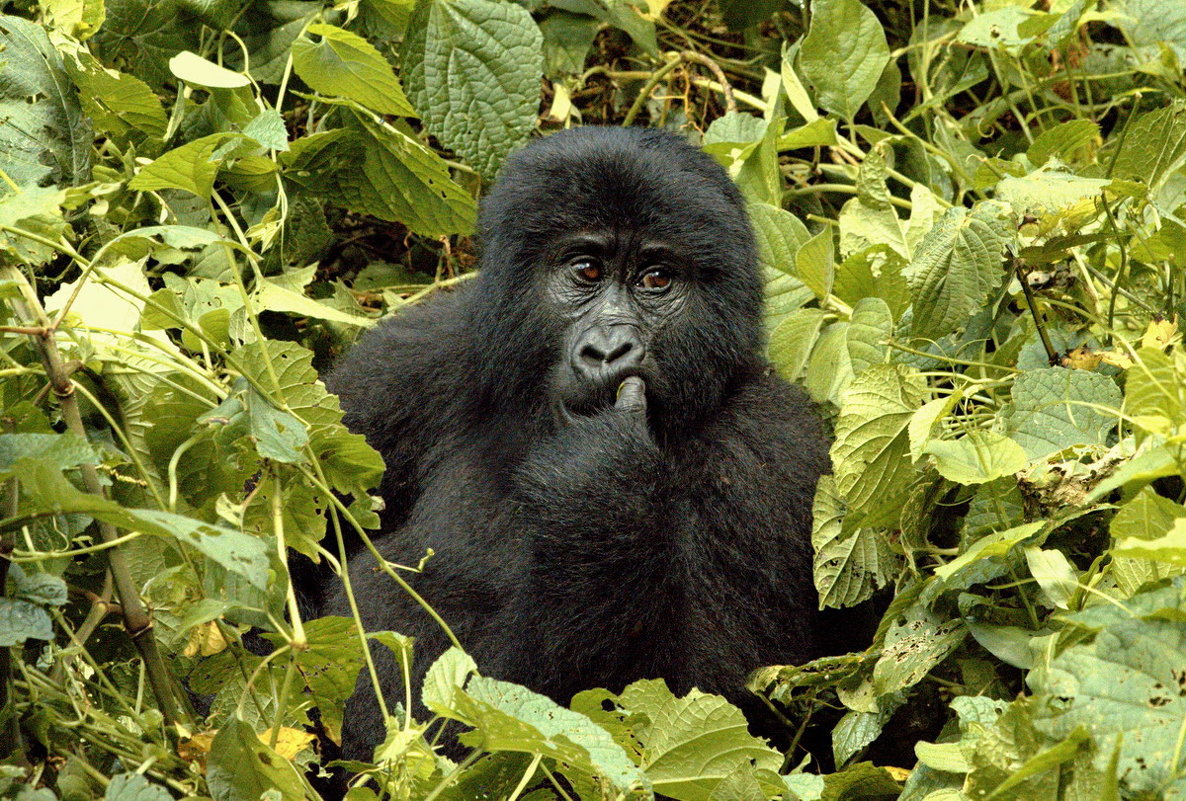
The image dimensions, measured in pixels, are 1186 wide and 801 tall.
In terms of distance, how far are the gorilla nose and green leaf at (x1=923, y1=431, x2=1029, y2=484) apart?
899 mm

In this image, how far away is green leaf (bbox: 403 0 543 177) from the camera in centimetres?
398

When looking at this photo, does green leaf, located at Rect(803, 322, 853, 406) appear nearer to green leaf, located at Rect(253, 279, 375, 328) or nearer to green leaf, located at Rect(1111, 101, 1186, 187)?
green leaf, located at Rect(1111, 101, 1186, 187)

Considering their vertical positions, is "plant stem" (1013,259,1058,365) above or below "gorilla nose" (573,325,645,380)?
above

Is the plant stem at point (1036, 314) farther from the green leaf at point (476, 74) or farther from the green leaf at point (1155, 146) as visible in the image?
the green leaf at point (476, 74)

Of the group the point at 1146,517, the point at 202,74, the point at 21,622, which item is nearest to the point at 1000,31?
the point at 1146,517

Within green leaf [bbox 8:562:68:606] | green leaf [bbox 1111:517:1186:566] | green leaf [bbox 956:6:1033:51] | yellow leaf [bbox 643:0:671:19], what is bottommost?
green leaf [bbox 8:562:68:606]

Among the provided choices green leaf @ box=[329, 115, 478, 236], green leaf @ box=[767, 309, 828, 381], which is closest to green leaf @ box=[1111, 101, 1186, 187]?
green leaf @ box=[767, 309, 828, 381]

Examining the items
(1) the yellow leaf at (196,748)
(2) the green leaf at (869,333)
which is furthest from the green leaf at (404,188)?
(1) the yellow leaf at (196,748)

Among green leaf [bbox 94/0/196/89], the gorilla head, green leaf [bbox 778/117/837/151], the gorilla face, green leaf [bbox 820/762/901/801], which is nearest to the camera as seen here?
green leaf [bbox 820/762/901/801]

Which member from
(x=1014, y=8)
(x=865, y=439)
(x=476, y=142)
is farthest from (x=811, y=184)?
(x=865, y=439)

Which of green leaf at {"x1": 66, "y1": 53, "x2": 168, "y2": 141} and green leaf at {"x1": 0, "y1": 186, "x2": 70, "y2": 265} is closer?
green leaf at {"x1": 0, "y1": 186, "x2": 70, "y2": 265}

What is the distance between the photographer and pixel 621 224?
139 inches

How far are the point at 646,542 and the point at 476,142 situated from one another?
1.56 meters

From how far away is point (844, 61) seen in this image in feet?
14.2
